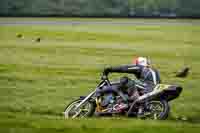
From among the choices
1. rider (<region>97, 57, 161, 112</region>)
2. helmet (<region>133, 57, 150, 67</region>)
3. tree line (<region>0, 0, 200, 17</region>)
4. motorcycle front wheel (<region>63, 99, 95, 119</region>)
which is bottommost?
motorcycle front wheel (<region>63, 99, 95, 119</region>)

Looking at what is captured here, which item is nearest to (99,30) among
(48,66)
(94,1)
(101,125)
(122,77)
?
(94,1)

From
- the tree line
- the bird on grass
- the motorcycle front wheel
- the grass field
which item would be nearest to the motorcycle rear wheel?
the grass field

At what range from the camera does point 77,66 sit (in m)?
9.09

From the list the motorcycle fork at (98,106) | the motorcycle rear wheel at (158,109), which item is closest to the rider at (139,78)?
the motorcycle fork at (98,106)

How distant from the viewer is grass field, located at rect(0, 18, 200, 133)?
700 centimetres

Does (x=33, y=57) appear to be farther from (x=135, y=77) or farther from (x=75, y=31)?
(x=135, y=77)

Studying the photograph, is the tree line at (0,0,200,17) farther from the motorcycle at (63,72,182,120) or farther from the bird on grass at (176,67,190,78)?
the motorcycle at (63,72,182,120)

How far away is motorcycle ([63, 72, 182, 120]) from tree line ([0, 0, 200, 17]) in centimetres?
183

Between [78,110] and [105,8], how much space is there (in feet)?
7.88

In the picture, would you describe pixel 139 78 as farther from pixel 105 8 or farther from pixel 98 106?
pixel 105 8

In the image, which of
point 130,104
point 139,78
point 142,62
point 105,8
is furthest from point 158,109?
point 105,8

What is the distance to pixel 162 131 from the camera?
21.5 feet

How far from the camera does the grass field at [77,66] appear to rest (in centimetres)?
700

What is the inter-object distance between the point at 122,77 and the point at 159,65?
95cm
